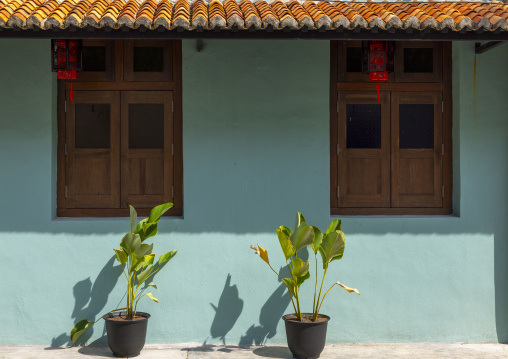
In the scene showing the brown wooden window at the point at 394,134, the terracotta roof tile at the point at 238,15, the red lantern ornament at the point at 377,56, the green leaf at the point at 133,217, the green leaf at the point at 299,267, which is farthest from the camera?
the brown wooden window at the point at 394,134

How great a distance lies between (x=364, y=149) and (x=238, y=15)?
2.24 metres

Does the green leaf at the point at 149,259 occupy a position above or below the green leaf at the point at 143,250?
below

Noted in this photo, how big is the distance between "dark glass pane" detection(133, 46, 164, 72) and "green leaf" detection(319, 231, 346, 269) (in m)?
2.77

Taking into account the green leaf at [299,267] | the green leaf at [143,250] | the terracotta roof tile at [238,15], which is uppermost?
the terracotta roof tile at [238,15]

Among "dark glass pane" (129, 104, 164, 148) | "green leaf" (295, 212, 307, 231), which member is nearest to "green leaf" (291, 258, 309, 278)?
"green leaf" (295, 212, 307, 231)

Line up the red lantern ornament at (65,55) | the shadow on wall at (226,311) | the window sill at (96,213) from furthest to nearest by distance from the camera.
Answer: the window sill at (96,213) < the shadow on wall at (226,311) < the red lantern ornament at (65,55)

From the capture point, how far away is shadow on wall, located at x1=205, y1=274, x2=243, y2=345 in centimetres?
759

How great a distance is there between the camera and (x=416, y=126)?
7.96m

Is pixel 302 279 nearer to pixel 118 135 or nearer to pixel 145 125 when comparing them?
pixel 145 125

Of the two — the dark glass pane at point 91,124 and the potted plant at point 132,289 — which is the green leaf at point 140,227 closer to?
the potted plant at point 132,289

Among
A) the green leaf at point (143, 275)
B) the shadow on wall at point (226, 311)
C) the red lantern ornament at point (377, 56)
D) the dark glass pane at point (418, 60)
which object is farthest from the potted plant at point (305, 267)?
the dark glass pane at point (418, 60)

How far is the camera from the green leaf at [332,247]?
6938 millimetres

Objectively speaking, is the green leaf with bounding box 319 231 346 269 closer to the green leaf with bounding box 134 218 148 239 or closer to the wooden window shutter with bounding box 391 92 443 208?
the wooden window shutter with bounding box 391 92 443 208

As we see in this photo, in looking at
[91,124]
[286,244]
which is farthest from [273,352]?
[91,124]
